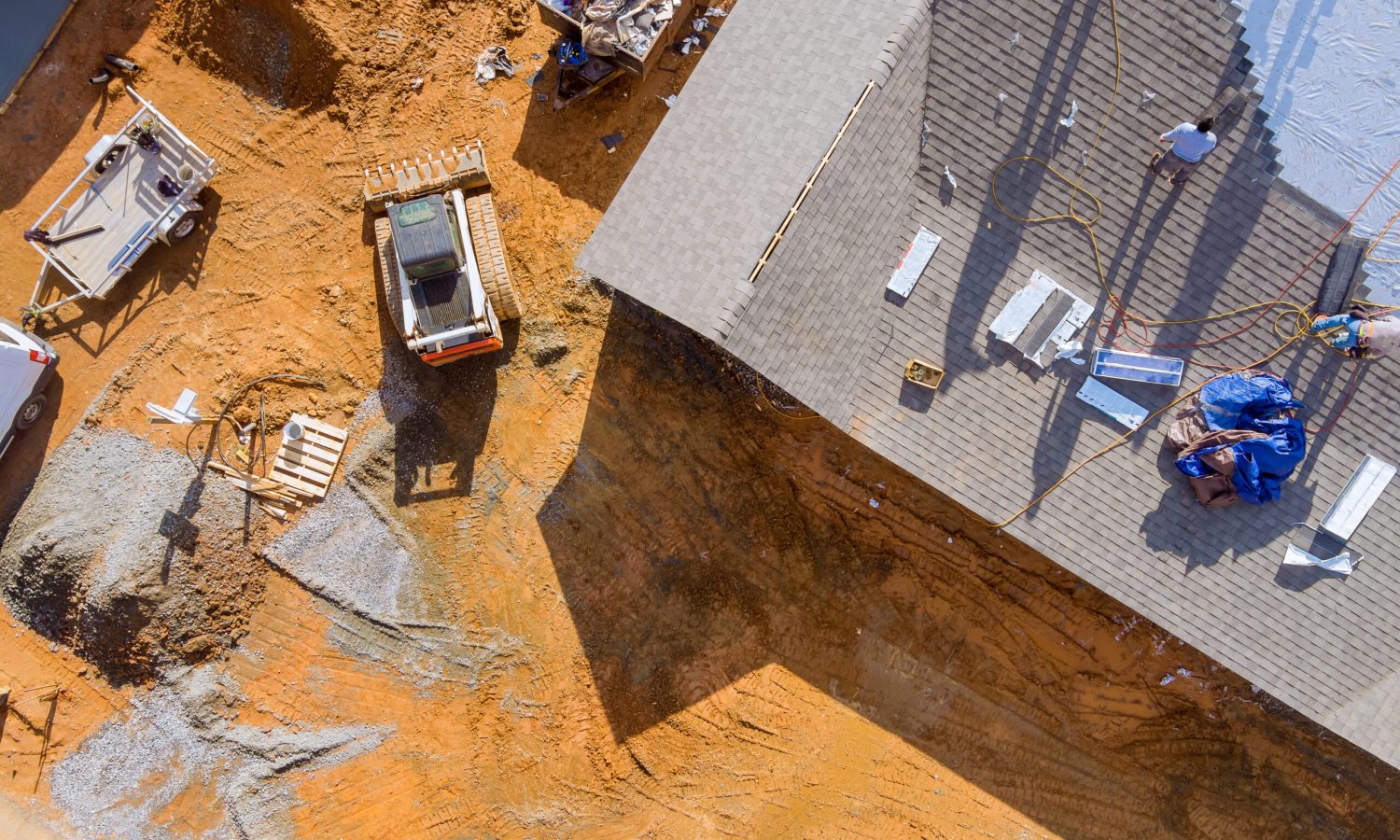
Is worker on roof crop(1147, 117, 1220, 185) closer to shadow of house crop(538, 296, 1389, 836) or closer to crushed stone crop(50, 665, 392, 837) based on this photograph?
shadow of house crop(538, 296, 1389, 836)

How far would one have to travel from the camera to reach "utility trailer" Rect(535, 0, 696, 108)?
15969 millimetres

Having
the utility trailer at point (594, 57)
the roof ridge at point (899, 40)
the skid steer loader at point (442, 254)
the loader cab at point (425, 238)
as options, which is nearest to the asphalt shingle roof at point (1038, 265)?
the roof ridge at point (899, 40)

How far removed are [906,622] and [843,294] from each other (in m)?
7.64

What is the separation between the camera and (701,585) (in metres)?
16.4

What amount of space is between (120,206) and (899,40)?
1614 centimetres

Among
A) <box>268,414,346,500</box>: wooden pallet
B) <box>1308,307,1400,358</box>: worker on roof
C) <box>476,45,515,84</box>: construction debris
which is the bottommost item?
<box>268,414,346,500</box>: wooden pallet

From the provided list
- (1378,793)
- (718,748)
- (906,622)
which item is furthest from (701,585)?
(1378,793)

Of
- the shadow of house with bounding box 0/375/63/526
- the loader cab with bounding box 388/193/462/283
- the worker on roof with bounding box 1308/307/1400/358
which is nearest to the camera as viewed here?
the worker on roof with bounding box 1308/307/1400/358

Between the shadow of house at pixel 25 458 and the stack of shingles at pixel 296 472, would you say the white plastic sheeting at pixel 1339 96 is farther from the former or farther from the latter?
the shadow of house at pixel 25 458

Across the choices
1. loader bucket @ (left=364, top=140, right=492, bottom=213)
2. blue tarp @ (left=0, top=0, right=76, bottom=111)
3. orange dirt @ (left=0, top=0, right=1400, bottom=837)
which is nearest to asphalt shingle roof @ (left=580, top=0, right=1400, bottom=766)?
orange dirt @ (left=0, top=0, right=1400, bottom=837)

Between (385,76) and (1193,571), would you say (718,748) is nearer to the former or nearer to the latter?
(1193,571)

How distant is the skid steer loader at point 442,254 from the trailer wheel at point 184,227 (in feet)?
12.7

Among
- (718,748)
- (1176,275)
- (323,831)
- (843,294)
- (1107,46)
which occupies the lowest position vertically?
(323,831)

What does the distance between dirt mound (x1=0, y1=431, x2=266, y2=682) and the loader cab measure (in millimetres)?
6247
